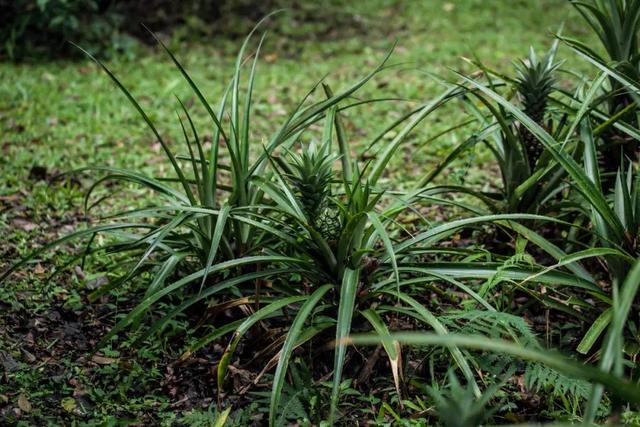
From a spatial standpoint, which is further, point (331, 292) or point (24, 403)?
point (331, 292)

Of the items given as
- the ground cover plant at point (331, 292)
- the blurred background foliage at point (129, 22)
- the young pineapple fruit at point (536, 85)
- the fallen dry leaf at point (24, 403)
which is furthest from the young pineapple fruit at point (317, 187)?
the blurred background foliage at point (129, 22)

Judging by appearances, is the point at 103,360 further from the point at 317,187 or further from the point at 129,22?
the point at 129,22

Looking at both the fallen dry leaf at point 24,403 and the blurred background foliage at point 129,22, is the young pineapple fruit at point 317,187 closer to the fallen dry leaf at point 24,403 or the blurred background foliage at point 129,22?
the fallen dry leaf at point 24,403

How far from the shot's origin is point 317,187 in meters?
2.29

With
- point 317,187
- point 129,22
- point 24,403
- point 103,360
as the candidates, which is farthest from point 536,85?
point 129,22

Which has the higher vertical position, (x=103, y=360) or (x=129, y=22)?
(x=129, y=22)

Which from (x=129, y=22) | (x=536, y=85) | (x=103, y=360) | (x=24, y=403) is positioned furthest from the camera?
(x=129, y=22)

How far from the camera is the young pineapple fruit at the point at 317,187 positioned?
7.45 feet

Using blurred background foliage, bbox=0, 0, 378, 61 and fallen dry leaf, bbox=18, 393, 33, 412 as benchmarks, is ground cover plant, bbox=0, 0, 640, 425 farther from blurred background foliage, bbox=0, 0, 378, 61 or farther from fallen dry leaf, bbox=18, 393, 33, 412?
blurred background foliage, bbox=0, 0, 378, 61

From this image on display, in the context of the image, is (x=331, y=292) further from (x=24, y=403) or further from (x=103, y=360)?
(x=24, y=403)

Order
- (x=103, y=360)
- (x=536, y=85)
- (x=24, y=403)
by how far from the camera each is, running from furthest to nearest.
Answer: (x=536, y=85) < (x=103, y=360) < (x=24, y=403)

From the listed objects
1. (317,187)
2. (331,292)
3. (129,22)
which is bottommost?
(331,292)

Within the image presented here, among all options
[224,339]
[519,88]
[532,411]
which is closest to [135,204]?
[224,339]

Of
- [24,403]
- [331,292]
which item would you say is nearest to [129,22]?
[331,292]
